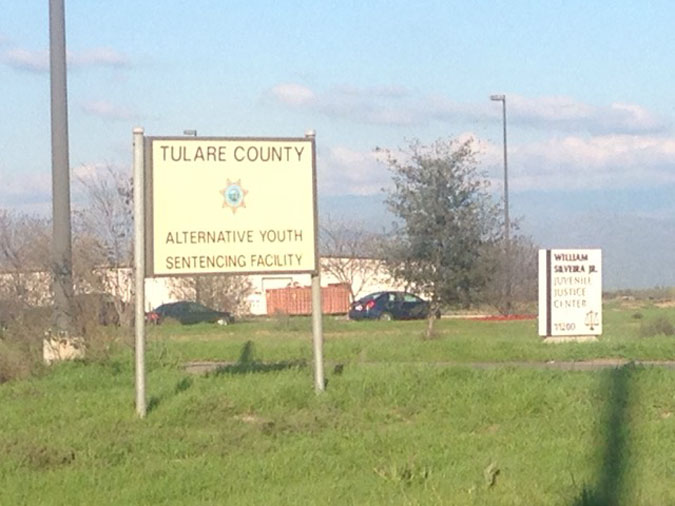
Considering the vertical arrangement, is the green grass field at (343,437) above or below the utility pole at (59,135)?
below

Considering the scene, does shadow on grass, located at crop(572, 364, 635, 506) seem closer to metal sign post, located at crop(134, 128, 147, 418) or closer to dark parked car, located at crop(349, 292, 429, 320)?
metal sign post, located at crop(134, 128, 147, 418)

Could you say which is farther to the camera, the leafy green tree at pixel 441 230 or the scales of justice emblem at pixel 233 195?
the leafy green tree at pixel 441 230

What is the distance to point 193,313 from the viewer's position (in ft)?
156

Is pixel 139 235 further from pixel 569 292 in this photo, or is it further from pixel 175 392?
pixel 569 292

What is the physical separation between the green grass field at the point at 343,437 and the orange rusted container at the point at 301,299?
42.6m

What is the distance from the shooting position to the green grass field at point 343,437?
9688 mm

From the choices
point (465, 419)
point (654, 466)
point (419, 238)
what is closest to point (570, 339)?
point (419, 238)

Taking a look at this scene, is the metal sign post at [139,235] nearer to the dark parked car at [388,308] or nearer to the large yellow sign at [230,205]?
the large yellow sign at [230,205]

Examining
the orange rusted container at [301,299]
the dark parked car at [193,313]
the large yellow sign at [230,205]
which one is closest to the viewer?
the large yellow sign at [230,205]

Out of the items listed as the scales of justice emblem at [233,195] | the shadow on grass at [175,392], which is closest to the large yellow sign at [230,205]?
the scales of justice emblem at [233,195]

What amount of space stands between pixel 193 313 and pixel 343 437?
1424 inches

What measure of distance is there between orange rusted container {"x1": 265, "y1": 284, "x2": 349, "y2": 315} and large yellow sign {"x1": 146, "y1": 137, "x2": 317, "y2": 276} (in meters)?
43.5

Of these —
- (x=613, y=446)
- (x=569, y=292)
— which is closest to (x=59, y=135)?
(x=613, y=446)

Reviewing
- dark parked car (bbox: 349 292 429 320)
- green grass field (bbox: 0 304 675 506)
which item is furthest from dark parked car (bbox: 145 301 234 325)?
green grass field (bbox: 0 304 675 506)
